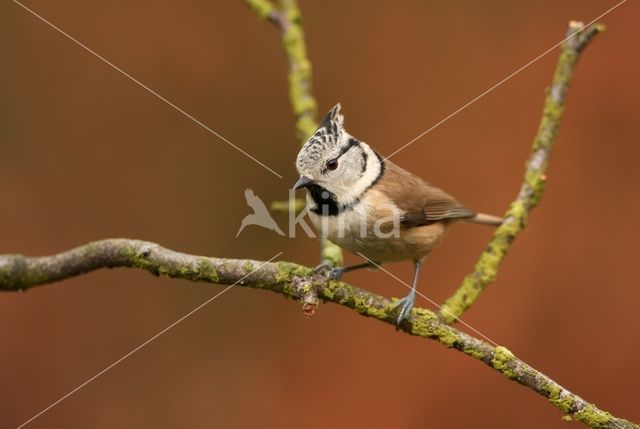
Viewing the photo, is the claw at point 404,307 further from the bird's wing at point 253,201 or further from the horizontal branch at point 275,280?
the bird's wing at point 253,201

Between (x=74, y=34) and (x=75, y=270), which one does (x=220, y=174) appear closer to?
(x=74, y=34)

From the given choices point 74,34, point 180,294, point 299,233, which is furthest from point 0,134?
point 299,233

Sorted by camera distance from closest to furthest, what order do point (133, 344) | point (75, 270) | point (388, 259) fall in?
point (75, 270)
point (388, 259)
point (133, 344)

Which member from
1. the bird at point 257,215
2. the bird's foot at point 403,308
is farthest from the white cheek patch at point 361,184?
the bird at point 257,215

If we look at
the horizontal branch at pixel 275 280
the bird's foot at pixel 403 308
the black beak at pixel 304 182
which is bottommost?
the horizontal branch at pixel 275 280

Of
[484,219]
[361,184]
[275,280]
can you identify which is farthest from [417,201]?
[275,280]

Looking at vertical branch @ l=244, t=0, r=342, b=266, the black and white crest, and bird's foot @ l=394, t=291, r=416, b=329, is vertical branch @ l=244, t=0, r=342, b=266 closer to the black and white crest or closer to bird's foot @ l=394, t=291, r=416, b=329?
the black and white crest

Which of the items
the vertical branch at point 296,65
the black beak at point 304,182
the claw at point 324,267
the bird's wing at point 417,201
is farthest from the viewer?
the vertical branch at point 296,65
